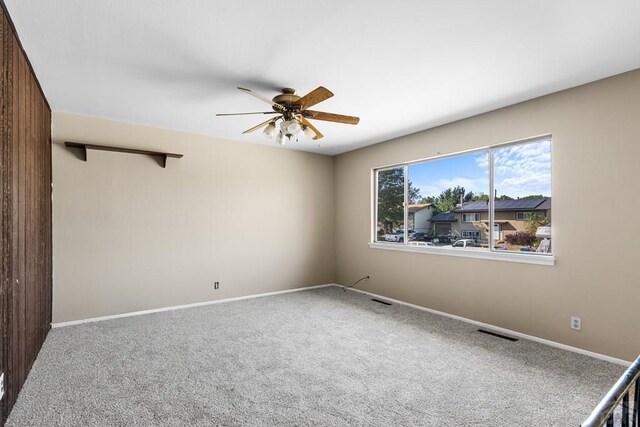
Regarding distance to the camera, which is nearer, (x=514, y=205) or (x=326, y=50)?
(x=326, y=50)

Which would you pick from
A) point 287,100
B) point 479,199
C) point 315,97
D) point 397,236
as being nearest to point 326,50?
point 315,97

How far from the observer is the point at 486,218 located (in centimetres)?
385

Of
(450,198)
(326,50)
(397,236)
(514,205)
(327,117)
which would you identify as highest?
(326,50)

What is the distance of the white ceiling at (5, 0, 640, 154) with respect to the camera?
195 centimetres

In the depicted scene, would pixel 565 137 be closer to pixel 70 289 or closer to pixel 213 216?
pixel 213 216

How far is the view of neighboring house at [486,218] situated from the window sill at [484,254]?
208mm

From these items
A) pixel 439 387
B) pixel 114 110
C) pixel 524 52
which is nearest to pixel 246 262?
pixel 114 110

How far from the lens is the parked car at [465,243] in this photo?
4.00 meters

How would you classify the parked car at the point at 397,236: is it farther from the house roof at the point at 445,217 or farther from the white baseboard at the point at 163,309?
the white baseboard at the point at 163,309

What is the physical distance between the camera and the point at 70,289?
376 cm

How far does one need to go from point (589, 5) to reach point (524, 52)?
1.74ft

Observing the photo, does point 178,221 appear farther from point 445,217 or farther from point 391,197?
point 445,217

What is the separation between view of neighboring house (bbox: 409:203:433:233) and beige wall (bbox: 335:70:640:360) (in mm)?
624

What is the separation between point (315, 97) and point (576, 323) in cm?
307
